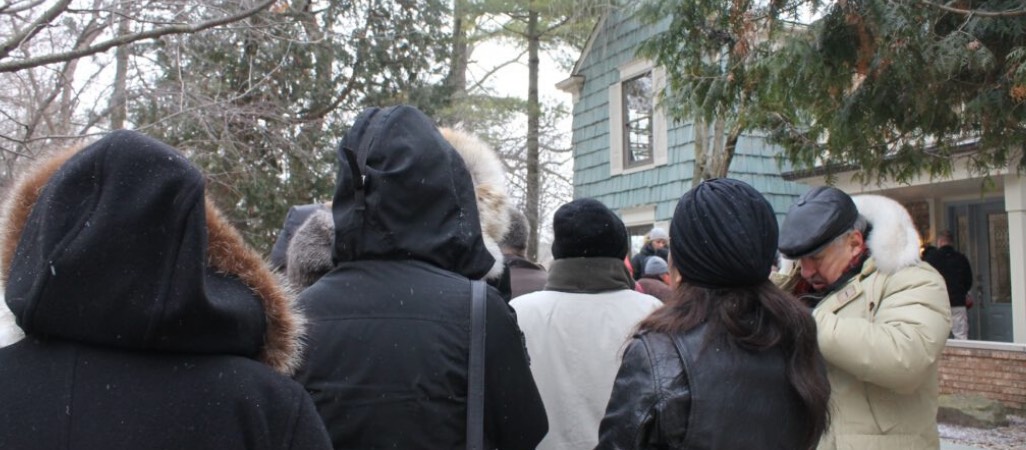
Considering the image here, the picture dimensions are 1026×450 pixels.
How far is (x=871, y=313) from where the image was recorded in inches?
115

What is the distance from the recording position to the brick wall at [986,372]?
29.2 ft

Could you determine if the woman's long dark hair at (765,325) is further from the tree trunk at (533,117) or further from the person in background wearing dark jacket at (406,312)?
the tree trunk at (533,117)

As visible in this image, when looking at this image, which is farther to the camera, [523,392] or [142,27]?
[142,27]

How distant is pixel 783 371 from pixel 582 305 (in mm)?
1416

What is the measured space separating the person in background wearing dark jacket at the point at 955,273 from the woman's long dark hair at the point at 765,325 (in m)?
9.55

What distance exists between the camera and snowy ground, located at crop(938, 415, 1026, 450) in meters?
7.89

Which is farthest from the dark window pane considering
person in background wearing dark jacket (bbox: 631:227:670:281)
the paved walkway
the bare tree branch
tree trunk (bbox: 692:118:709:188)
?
the bare tree branch

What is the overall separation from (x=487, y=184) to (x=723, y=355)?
143 centimetres

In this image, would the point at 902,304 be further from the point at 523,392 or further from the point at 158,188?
the point at 158,188

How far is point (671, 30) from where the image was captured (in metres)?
5.92

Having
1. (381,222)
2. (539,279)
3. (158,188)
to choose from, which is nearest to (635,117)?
(539,279)

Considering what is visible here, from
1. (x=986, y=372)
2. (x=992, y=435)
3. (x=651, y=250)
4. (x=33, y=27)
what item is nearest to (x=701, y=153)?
(x=651, y=250)

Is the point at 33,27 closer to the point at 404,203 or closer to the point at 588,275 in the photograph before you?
the point at 588,275

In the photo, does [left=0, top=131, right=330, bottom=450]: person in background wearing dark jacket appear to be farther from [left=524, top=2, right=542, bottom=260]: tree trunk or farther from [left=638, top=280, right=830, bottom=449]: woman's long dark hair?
[left=524, top=2, right=542, bottom=260]: tree trunk
